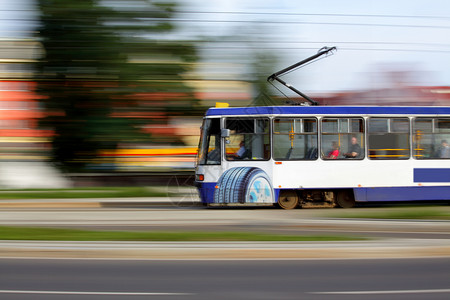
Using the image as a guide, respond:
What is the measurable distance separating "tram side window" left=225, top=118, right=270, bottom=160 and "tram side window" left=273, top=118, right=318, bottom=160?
0.89 ft

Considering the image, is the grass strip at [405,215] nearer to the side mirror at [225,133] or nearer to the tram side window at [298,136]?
the tram side window at [298,136]

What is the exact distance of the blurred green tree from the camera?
779 inches

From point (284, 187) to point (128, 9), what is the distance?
9.37 m

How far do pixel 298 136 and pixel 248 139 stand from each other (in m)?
1.32

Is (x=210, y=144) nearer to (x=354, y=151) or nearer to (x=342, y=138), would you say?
(x=342, y=138)

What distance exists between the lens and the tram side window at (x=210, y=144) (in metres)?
15.3

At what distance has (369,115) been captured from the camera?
A: 15.3 metres

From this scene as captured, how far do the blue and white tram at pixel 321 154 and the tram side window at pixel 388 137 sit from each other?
26 mm

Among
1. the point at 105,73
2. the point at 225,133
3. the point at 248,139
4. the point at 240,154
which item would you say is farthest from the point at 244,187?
the point at 105,73

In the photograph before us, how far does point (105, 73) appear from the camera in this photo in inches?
781

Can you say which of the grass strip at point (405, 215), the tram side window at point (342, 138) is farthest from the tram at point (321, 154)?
the grass strip at point (405, 215)

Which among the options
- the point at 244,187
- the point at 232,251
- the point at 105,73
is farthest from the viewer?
the point at 105,73

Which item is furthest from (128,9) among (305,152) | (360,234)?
(360,234)

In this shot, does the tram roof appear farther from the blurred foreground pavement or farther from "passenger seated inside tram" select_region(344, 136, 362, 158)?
the blurred foreground pavement
